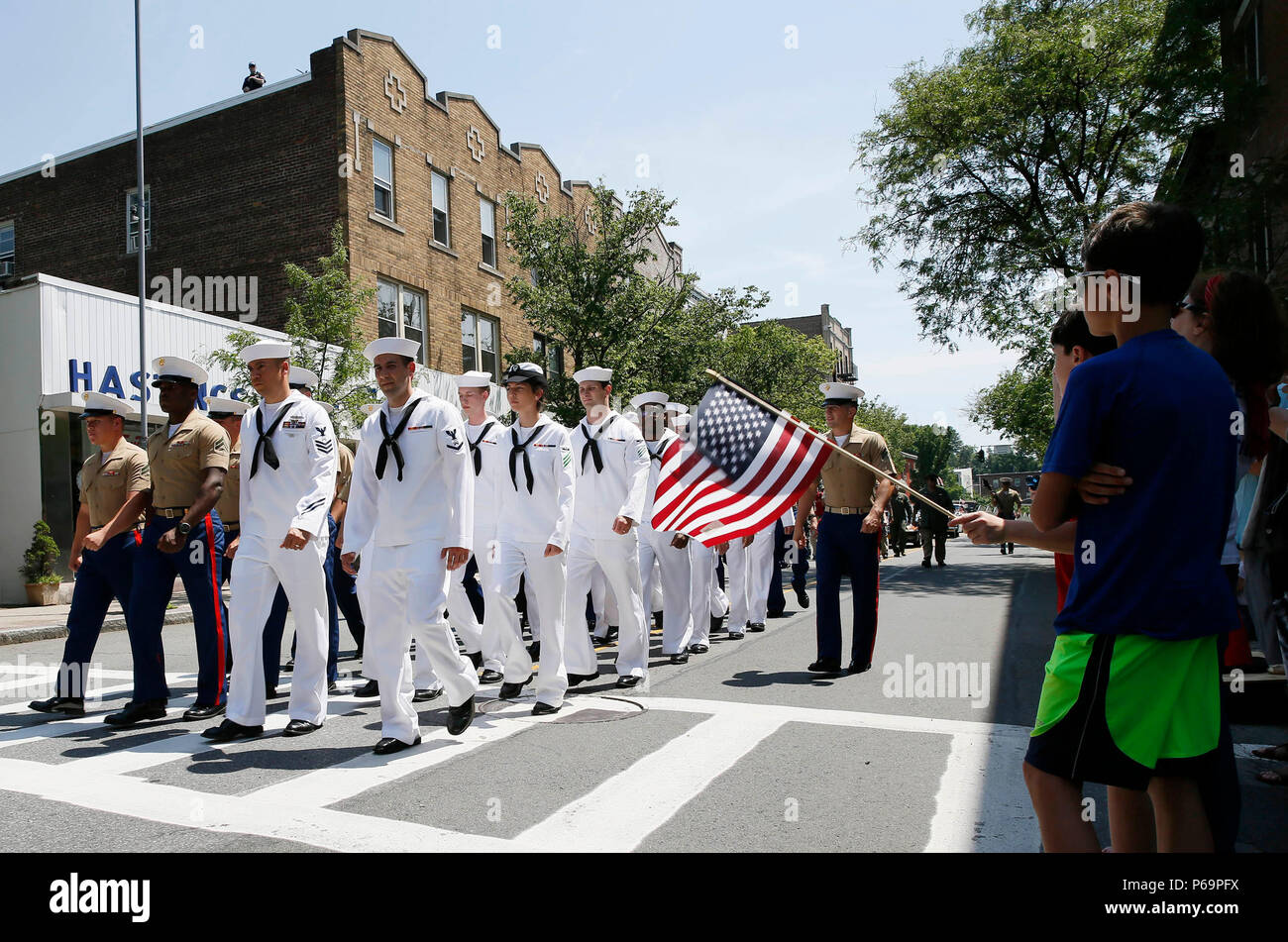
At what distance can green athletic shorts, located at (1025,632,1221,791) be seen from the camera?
2.40 meters

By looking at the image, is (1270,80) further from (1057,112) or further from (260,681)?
(260,681)

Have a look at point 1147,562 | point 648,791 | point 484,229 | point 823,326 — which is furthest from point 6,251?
point 823,326

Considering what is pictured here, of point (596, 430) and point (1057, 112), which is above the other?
point (1057, 112)

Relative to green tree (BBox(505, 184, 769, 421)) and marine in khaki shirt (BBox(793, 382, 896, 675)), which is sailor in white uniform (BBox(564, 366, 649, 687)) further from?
green tree (BBox(505, 184, 769, 421))

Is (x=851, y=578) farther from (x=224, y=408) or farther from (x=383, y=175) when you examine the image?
(x=383, y=175)

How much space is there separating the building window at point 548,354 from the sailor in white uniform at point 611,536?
14589 mm

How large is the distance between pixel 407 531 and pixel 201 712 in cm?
209

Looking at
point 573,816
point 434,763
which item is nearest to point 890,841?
point 573,816

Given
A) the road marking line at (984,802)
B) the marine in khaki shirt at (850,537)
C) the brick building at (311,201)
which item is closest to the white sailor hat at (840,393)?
the marine in khaki shirt at (850,537)

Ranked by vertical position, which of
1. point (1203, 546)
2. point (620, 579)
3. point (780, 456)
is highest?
point (780, 456)

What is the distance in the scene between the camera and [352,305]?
16969 mm

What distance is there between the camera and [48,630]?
1238cm

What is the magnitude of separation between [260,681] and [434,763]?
1.47 metres

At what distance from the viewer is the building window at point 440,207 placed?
2508 cm
